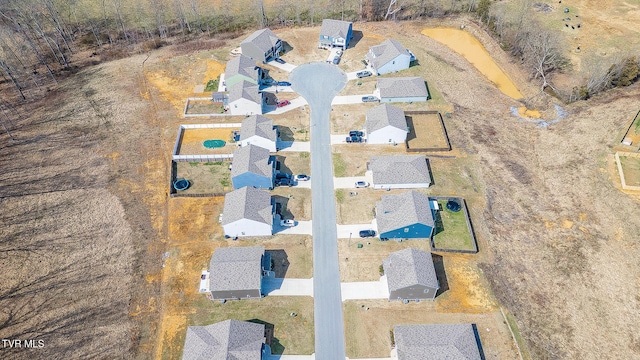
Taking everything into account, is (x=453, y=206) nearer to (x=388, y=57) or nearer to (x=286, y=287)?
(x=286, y=287)

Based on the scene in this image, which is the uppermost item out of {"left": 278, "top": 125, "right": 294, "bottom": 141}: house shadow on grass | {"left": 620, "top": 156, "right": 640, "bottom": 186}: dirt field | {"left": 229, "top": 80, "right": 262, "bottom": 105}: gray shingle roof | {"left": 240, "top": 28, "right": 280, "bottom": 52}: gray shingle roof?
{"left": 240, "top": 28, "right": 280, "bottom": 52}: gray shingle roof

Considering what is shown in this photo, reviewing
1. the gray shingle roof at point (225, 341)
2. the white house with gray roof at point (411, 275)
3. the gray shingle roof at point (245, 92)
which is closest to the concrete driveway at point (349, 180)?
the white house with gray roof at point (411, 275)

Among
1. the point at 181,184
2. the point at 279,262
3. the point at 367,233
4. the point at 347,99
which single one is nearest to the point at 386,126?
the point at 347,99

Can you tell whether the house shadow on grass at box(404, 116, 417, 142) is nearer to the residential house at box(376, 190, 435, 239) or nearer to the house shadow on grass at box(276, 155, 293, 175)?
the residential house at box(376, 190, 435, 239)

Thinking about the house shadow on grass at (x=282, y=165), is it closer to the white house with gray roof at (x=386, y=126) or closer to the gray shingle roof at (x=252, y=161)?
the gray shingle roof at (x=252, y=161)

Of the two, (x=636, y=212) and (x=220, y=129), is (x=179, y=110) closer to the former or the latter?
(x=220, y=129)

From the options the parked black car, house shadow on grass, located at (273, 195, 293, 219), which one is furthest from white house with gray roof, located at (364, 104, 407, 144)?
the parked black car
